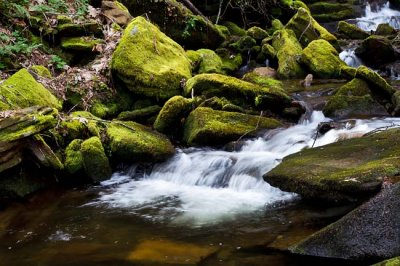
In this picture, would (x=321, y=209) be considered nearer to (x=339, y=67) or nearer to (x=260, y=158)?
(x=260, y=158)

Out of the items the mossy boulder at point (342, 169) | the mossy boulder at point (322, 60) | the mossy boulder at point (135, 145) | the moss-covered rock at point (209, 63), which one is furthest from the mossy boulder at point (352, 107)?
the moss-covered rock at point (209, 63)

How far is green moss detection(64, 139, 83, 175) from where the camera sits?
22.3 feet

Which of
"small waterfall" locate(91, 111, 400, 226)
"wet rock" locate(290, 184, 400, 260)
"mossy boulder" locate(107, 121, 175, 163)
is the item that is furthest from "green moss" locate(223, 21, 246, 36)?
"wet rock" locate(290, 184, 400, 260)

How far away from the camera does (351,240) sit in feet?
12.1

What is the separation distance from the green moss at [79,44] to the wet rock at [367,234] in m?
7.75

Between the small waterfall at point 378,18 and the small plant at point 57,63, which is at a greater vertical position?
the small plant at point 57,63

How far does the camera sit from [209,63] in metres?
11.7

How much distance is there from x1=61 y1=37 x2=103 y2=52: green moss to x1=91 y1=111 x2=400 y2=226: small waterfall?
3925 mm

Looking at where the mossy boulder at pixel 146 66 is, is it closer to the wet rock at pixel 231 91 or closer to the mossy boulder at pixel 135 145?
the wet rock at pixel 231 91

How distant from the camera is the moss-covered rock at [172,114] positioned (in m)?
8.02

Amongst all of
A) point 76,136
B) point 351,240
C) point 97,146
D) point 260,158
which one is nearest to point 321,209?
point 351,240

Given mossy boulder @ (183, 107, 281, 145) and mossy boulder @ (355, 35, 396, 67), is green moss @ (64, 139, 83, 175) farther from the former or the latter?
mossy boulder @ (355, 35, 396, 67)

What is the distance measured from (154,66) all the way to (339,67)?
217 inches

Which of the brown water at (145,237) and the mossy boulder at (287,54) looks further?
the mossy boulder at (287,54)
